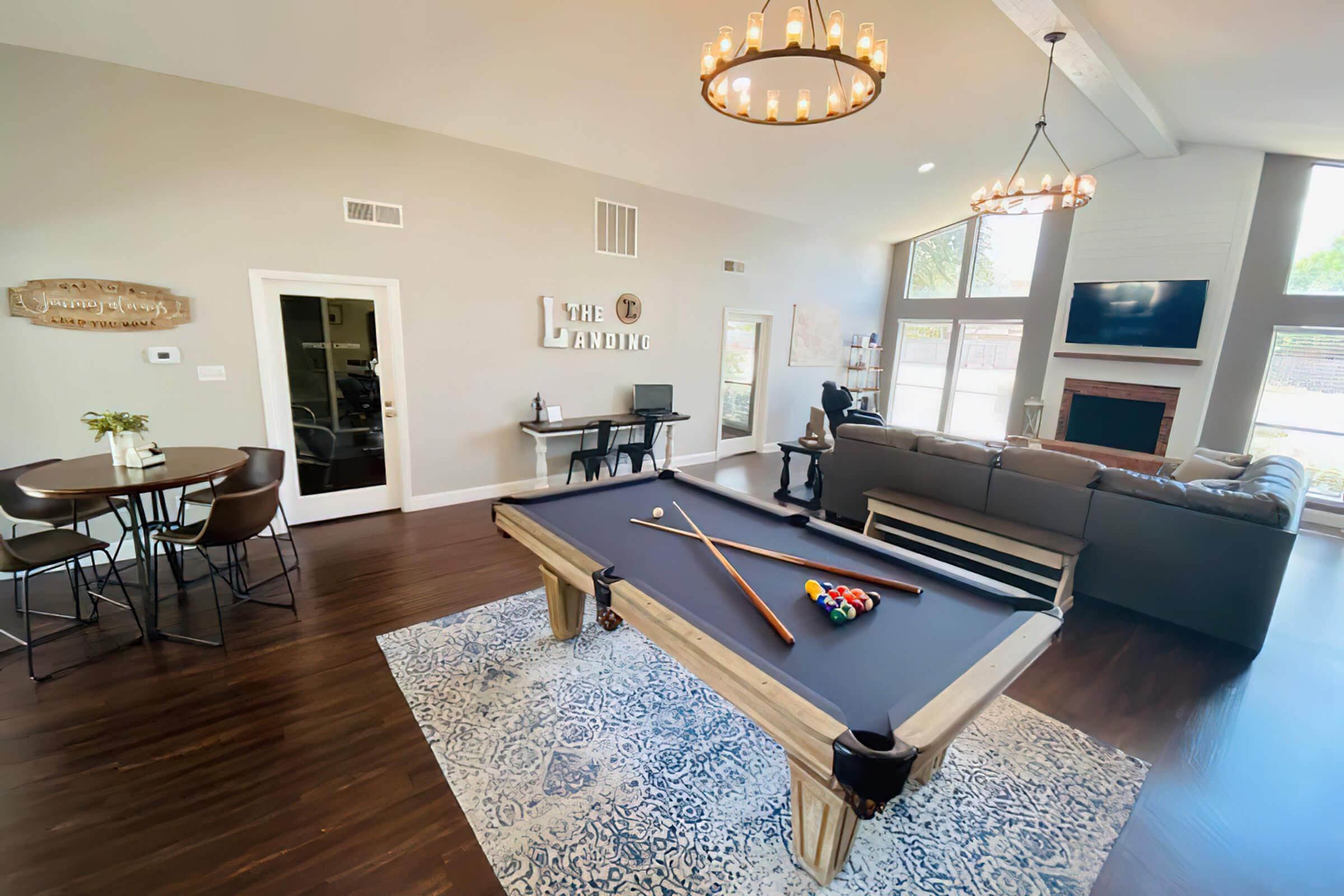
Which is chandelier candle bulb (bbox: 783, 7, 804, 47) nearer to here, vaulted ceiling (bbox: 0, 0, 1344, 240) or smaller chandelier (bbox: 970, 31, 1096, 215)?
vaulted ceiling (bbox: 0, 0, 1344, 240)

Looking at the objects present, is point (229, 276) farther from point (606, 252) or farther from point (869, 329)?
point (869, 329)

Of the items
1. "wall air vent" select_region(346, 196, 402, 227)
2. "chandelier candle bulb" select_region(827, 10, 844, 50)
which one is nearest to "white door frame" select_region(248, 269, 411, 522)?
"wall air vent" select_region(346, 196, 402, 227)

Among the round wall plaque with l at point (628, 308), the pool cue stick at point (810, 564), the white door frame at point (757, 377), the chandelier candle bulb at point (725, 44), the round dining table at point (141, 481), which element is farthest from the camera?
the white door frame at point (757, 377)

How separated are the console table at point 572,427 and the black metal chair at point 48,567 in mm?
2719

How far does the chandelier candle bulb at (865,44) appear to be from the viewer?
2.17 meters

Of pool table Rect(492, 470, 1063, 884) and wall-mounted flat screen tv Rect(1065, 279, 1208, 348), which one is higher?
wall-mounted flat screen tv Rect(1065, 279, 1208, 348)

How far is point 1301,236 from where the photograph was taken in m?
5.48

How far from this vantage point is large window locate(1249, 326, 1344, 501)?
5441 millimetres

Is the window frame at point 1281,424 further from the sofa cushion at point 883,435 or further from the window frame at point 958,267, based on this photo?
the sofa cushion at point 883,435

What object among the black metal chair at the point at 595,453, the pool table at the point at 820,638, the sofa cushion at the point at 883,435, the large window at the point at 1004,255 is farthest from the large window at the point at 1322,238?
the black metal chair at the point at 595,453

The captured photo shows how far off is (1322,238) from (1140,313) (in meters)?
1.48

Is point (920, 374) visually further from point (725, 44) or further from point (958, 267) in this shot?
point (725, 44)

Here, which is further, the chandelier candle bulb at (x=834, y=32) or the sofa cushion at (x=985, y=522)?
the sofa cushion at (x=985, y=522)

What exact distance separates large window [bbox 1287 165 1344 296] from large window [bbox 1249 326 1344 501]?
46cm
